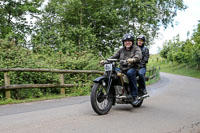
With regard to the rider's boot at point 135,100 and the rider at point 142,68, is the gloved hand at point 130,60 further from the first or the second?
the rider's boot at point 135,100

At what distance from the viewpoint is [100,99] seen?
5527 mm

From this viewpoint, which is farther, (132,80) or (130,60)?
(132,80)

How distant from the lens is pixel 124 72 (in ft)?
20.1

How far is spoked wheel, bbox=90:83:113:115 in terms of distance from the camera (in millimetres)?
5258

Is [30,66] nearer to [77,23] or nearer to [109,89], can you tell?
[109,89]

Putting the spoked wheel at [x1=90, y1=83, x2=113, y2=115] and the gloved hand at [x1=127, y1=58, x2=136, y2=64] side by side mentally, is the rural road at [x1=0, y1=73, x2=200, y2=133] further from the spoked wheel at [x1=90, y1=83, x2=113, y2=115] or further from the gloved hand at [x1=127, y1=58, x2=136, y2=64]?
the gloved hand at [x1=127, y1=58, x2=136, y2=64]

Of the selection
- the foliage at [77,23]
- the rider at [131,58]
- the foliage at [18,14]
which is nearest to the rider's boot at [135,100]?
the rider at [131,58]

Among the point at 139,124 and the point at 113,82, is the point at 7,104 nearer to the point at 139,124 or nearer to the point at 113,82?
the point at 113,82

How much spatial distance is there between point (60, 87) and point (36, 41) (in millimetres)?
6509

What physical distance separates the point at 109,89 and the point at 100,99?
0.43 metres

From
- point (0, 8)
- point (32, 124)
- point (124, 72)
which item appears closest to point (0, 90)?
point (32, 124)

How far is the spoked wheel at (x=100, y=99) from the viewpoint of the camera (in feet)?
17.3

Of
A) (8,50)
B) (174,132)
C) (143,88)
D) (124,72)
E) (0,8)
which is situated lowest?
(174,132)

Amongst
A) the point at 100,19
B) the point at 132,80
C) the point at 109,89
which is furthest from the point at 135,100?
the point at 100,19
